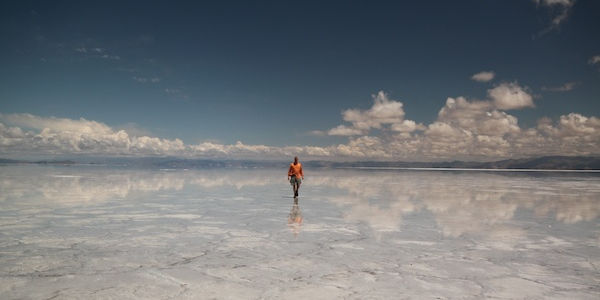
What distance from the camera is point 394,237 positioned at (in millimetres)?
8977

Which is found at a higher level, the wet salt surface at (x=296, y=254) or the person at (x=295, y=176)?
the person at (x=295, y=176)

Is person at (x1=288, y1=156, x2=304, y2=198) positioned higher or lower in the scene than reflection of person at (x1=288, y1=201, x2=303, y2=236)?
higher

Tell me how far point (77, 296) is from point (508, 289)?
583cm

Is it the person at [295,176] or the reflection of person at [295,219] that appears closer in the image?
the reflection of person at [295,219]

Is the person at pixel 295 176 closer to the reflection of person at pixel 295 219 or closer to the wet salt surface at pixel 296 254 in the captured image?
the reflection of person at pixel 295 219

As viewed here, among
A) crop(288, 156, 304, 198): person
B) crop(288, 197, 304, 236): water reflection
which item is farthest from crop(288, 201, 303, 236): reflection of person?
crop(288, 156, 304, 198): person

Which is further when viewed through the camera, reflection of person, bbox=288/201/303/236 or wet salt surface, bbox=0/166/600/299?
reflection of person, bbox=288/201/303/236

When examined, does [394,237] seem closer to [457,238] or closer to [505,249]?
[457,238]

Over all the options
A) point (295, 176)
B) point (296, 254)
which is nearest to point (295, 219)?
point (296, 254)

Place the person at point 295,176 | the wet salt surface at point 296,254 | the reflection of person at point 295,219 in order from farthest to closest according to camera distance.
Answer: the person at point 295,176
the reflection of person at point 295,219
the wet salt surface at point 296,254

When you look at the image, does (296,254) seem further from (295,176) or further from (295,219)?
(295,176)

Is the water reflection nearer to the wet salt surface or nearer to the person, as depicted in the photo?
the wet salt surface

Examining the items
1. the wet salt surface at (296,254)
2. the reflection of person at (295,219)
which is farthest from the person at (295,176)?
the wet salt surface at (296,254)

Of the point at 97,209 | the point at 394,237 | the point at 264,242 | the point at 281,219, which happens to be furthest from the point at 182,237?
the point at 97,209
